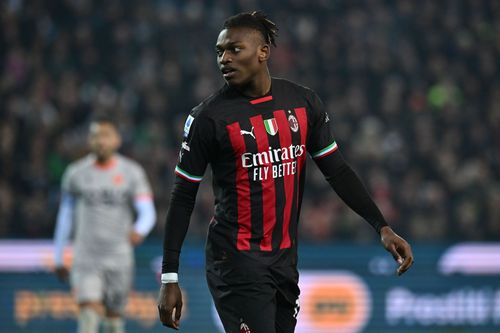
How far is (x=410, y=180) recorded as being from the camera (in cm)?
1481

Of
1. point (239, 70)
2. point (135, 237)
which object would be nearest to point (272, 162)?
point (239, 70)

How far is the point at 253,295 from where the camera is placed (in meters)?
4.86

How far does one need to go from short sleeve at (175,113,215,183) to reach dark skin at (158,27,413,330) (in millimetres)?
248

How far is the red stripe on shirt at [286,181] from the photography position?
4980 millimetres

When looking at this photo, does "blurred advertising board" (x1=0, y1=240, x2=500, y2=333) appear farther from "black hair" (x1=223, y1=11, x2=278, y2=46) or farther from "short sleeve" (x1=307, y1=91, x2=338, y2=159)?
"black hair" (x1=223, y1=11, x2=278, y2=46)

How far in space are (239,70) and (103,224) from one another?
4673mm

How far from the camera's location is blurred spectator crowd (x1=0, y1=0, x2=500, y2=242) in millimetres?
14312

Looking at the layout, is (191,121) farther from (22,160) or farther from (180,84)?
(180,84)

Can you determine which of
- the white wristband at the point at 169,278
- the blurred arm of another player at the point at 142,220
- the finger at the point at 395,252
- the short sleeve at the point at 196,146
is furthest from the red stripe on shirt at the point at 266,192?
the blurred arm of another player at the point at 142,220

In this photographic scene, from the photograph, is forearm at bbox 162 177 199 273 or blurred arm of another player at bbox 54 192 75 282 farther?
blurred arm of another player at bbox 54 192 75 282

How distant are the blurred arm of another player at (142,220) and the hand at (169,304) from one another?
14.4 feet

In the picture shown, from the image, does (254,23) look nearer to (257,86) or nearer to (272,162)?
(257,86)

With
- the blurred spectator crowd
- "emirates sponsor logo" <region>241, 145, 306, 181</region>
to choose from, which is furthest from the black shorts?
the blurred spectator crowd

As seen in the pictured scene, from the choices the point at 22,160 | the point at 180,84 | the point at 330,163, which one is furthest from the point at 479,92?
the point at 330,163
